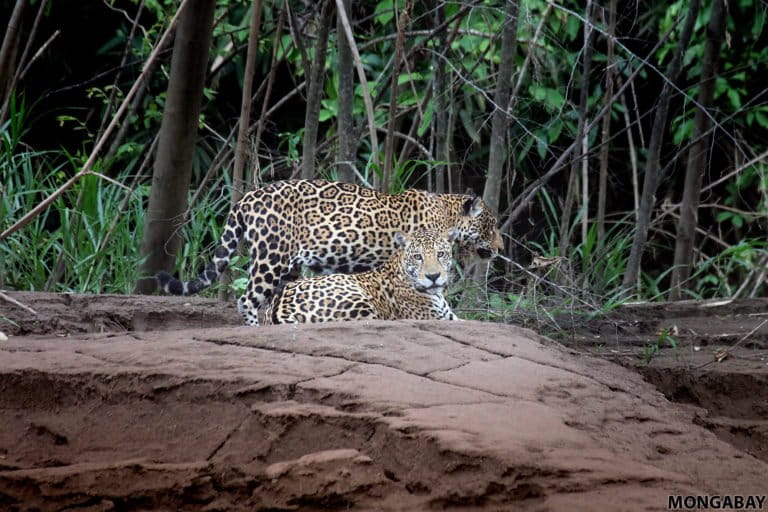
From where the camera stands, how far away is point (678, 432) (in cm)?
385

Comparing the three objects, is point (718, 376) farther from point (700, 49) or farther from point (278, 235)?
point (700, 49)

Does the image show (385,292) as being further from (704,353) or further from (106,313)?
(704,353)

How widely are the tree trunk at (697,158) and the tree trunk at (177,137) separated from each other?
378 cm

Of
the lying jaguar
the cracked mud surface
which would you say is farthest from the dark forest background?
the cracked mud surface

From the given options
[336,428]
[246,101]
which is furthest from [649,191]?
[336,428]

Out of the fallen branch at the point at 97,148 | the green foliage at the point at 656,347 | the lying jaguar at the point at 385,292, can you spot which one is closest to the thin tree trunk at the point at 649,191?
the green foliage at the point at 656,347

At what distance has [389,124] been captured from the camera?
6.21 metres

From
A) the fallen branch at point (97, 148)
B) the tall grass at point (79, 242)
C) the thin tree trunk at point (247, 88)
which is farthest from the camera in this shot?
the tall grass at point (79, 242)

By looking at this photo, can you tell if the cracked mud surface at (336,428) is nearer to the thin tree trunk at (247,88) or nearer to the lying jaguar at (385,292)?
the lying jaguar at (385,292)

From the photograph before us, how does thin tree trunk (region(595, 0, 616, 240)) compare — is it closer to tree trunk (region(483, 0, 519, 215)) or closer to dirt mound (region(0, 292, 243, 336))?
tree trunk (region(483, 0, 519, 215))

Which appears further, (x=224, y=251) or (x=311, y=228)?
(x=224, y=251)

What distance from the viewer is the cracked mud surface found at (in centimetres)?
319

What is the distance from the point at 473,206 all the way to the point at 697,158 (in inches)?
92.9

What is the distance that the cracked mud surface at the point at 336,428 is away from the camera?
3191 millimetres
